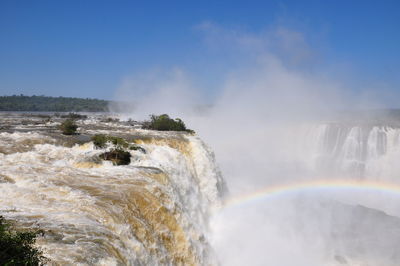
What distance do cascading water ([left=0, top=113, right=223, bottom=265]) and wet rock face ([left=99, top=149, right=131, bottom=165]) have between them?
0.93ft

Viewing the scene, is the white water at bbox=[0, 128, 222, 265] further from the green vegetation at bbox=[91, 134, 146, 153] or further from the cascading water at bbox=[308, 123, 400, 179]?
the cascading water at bbox=[308, 123, 400, 179]

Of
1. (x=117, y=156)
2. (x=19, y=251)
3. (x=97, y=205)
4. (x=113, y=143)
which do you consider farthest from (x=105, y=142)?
(x=19, y=251)

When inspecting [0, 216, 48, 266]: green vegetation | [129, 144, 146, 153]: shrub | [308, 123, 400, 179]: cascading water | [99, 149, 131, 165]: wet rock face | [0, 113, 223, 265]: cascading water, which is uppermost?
[308, 123, 400, 179]: cascading water

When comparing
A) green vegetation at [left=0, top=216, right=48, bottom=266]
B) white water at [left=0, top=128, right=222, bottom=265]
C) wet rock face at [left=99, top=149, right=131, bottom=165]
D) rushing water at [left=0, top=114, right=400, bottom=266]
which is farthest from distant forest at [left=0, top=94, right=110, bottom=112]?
green vegetation at [left=0, top=216, right=48, bottom=266]

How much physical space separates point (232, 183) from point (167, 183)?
19085 mm

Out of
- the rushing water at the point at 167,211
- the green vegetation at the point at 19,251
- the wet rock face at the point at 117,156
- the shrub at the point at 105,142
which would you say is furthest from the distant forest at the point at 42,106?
the green vegetation at the point at 19,251

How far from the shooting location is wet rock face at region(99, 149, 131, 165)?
12469 millimetres

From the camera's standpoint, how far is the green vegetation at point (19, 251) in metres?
4.58

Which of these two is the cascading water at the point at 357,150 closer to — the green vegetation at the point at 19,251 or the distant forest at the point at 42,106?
the green vegetation at the point at 19,251

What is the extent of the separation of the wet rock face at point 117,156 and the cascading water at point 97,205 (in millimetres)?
283

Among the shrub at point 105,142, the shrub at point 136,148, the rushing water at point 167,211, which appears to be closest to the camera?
the rushing water at point 167,211

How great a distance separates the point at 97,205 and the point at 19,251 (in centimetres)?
286

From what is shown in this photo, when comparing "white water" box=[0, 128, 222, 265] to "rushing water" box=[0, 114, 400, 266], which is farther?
"rushing water" box=[0, 114, 400, 266]

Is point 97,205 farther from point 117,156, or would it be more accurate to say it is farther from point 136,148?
point 136,148
